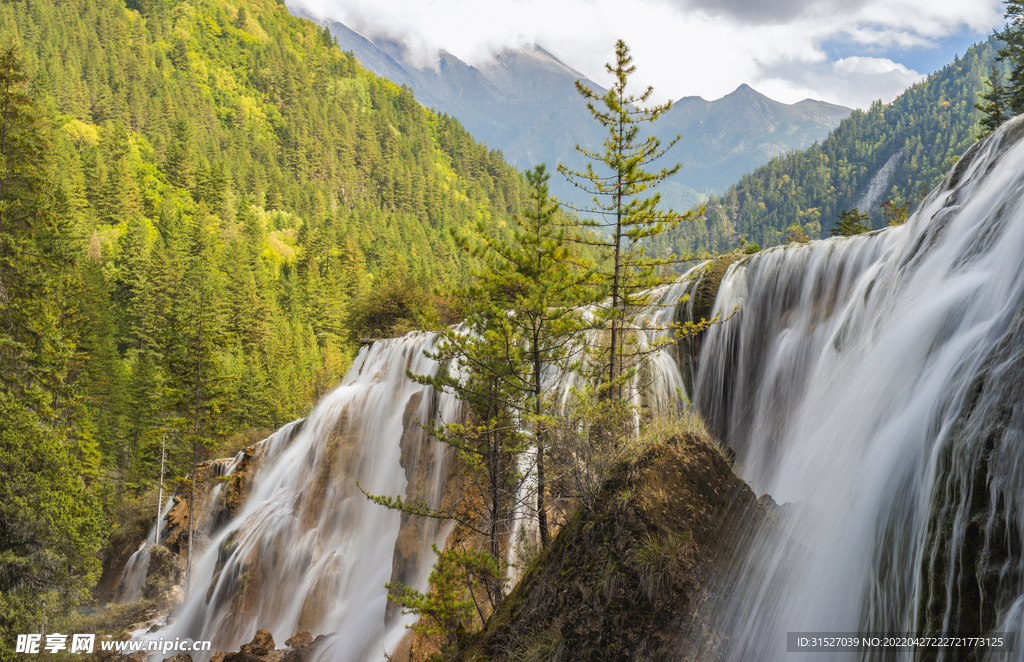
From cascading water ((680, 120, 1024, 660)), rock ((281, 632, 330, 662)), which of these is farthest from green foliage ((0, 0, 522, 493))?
Answer: rock ((281, 632, 330, 662))

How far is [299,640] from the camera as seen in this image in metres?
17.4

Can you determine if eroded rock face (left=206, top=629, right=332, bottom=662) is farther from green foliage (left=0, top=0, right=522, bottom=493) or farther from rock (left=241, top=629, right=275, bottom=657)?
green foliage (left=0, top=0, right=522, bottom=493)

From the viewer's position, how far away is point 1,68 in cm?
2047

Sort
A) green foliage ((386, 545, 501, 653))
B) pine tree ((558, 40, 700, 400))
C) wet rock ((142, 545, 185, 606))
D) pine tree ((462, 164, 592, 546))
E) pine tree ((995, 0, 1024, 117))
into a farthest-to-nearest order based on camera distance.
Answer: pine tree ((995, 0, 1024, 117)), wet rock ((142, 545, 185, 606)), pine tree ((558, 40, 700, 400)), pine tree ((462, 164, 592, 546)), green foliage ((386, 545, 501, 653))

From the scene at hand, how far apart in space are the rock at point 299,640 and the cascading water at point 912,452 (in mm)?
14211

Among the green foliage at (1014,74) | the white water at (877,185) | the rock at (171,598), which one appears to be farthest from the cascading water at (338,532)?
the white water at (877,185)

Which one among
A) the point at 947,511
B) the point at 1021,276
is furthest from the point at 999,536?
the point at 1021,276

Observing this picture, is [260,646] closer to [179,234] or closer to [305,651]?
[305,651]

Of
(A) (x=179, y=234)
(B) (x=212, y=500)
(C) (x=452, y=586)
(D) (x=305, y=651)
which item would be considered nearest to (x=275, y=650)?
(D) (x=305, y=651)

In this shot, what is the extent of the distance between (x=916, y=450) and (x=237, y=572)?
2254 centimetres

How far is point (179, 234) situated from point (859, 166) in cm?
18875

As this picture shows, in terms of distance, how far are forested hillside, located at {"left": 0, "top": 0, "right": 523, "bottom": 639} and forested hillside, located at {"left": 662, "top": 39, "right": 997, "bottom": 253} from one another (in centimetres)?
8794

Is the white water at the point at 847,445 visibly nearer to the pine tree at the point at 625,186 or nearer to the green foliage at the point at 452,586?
the pine tree at the point at 625,186

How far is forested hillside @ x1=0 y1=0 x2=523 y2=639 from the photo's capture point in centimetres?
1988
